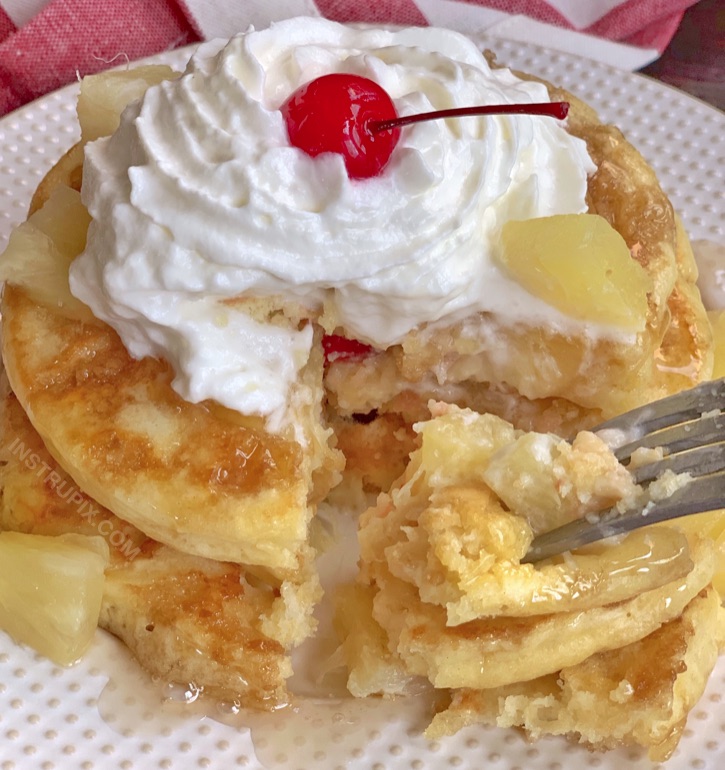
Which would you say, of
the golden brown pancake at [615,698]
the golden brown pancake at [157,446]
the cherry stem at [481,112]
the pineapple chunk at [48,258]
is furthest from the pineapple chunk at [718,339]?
the pineapple chunk at [48,258]

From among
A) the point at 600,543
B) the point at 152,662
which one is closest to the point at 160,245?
the point at 152,662

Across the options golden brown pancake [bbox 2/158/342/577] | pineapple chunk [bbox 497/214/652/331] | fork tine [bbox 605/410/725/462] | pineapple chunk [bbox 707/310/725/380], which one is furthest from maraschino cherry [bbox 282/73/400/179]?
pineapple chunk [bbox 707/310/725/380]

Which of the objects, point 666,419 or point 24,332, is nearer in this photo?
point 666,419

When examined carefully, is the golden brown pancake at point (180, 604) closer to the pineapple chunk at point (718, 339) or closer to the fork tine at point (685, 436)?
the fork tine at point (685, 436)

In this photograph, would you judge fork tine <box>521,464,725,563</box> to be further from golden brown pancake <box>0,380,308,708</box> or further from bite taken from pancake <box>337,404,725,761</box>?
golden brown pancake <box>0,380,308,708</box>

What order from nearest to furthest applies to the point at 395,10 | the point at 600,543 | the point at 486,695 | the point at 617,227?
the point at 600,543 < the point at 486,695 < the point at 617,227 < the point at 395,10

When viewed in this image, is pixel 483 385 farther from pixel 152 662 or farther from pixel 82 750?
→ pixel 82 750

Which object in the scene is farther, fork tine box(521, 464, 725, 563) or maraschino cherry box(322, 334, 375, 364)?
maraschino cherry box(322, 334, 375, 364)
